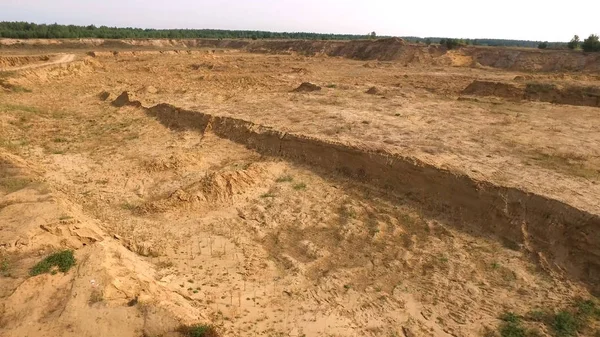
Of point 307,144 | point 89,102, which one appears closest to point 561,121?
point 307,144

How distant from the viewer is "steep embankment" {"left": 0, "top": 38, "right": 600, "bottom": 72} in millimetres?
39531

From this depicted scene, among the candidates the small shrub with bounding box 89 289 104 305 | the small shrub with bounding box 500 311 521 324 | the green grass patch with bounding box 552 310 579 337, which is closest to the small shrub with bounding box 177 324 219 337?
the small shrub with bounding box 89 289 104 305

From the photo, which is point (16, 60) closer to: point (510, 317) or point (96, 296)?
point (96, 296)

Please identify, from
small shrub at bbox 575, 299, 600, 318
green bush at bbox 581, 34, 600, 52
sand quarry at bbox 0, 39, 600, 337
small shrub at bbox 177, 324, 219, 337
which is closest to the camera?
small shrub at bbox 177, 324, 219, 337

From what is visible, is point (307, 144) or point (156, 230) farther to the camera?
point (307, 144)

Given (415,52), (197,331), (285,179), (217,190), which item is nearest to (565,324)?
(197,331)

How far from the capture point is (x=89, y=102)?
2416 cm

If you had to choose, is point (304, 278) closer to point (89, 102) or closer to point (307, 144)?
point (307, 144)

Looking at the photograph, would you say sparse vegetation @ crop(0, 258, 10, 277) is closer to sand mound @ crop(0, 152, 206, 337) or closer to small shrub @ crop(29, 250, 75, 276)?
sand mound @ crop(0, 152, 206, 337)

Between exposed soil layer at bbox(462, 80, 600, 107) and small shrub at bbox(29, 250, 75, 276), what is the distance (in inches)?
914

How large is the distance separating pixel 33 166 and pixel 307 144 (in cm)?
942

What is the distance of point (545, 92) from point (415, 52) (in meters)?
27.6

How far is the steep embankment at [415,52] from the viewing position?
3953 centimetres

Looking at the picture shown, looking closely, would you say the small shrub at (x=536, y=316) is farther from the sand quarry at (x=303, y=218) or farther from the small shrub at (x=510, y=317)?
the small shrub at (x=510, y=317)
